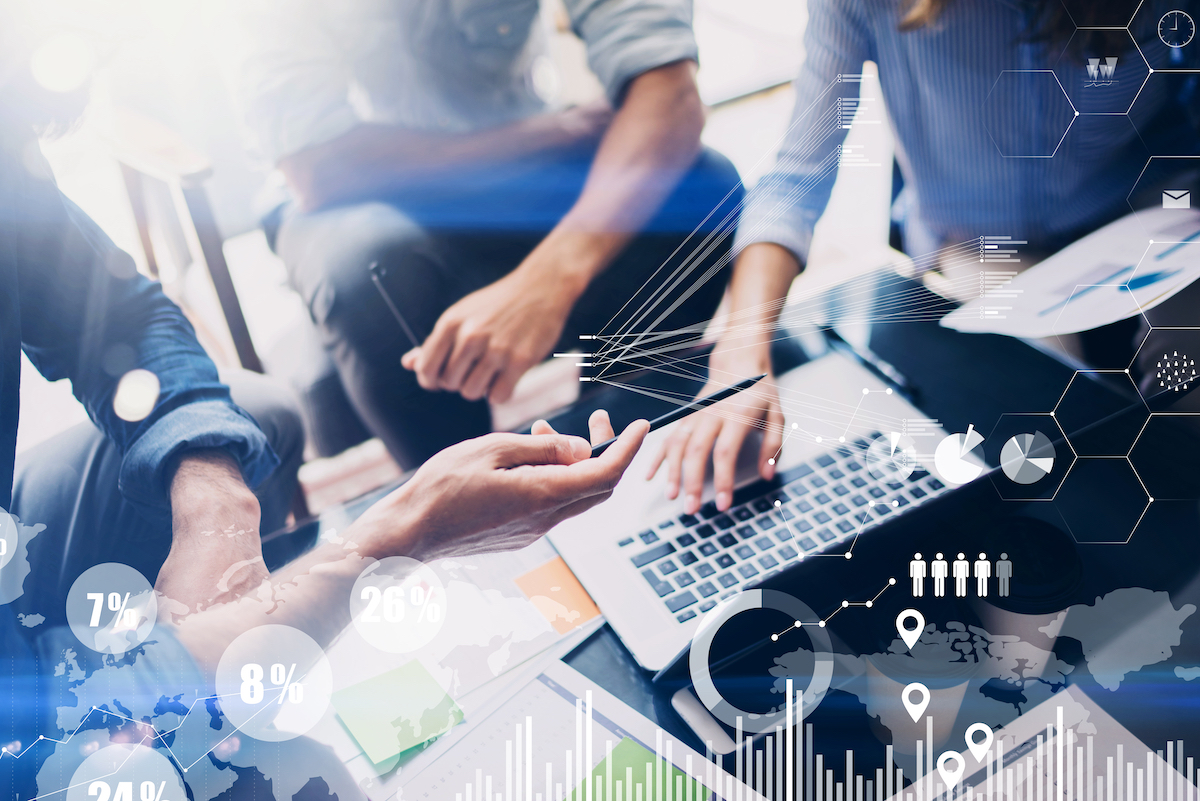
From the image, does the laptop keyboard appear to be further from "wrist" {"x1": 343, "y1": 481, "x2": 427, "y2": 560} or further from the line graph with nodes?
"wrist" {"x1": 343, "y1": 481, "x2": 427, "y2": 560}

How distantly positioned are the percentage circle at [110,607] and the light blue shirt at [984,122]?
2.06ft

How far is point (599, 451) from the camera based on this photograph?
23.1 inches

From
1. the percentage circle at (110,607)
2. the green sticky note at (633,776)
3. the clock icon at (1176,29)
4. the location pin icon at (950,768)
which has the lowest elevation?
the location pin icon at (950,768)

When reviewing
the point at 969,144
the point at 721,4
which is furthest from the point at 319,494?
the point at 969,144

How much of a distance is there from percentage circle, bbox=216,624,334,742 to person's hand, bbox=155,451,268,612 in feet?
0.16

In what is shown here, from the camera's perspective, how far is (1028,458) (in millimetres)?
601

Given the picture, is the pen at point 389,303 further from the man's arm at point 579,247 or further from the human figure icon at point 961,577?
the human figure icon at point 961,577

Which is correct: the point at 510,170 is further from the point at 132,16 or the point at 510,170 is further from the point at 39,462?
the point at 39,462

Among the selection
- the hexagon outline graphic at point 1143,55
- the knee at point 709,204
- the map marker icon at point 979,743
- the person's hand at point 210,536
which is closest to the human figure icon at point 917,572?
the map marker icon at point 979,743

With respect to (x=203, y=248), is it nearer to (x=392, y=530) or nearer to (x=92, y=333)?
(x=92, y=333)

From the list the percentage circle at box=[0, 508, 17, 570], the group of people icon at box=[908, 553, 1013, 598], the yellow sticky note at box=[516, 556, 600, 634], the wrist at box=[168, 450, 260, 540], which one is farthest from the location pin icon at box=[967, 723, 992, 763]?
the percentage circle at box=[0, 508, 17, 570]

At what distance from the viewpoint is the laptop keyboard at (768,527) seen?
0.58 m

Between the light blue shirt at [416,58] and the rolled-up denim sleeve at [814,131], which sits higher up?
the light blue shirt at [416,58]
